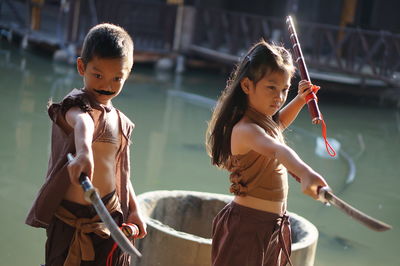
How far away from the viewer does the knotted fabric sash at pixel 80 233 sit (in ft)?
6.98

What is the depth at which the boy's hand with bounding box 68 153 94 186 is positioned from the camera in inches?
68.0

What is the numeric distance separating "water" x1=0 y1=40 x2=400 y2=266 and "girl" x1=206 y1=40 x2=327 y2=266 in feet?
5.65

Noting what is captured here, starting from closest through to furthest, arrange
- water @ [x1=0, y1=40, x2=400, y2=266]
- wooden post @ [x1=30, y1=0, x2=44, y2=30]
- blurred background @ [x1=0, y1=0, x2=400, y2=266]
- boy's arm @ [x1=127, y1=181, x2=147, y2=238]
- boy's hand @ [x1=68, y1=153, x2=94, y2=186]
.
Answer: boy's hand @ [x1=68, y1=153, x2=94, y2=186] → boy's arm @ [x1=127, y1=181, x2=147, y2=238] → water @ [x1=0, y1=40, x2=400, y2=266] → blurred background @ [x1=0, y1=0, x2=400, y2=266] → wooden post @ [x1=30, y1=0, x2=44, y2=30]

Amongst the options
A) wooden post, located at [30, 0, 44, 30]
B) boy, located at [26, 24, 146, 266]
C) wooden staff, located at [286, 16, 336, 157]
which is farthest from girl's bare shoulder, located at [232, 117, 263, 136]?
wooden post, located at [30, 0, 44, 30]

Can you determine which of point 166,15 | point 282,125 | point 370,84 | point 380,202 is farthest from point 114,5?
point 282,125

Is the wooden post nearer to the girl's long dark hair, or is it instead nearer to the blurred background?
the blurred background

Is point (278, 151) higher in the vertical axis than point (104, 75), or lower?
lower

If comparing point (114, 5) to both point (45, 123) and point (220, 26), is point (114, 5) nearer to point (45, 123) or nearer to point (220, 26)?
point (220, 26)

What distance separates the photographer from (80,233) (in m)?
2.14

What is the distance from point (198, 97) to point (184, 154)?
3.64 meters

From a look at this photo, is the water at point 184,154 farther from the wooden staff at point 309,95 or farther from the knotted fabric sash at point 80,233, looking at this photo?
the wooden staff at point 309,95

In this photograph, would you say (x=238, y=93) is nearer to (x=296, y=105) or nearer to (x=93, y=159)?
(x=296, y=105)

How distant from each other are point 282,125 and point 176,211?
3.95 feet

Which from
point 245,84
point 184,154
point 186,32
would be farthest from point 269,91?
point 186,32
